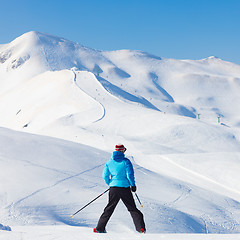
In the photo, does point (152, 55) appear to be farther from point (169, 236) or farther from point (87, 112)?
point (169, 236)

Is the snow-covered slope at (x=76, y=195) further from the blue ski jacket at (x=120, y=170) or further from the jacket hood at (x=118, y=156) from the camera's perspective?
the jacket hood at (x=118, y=156)

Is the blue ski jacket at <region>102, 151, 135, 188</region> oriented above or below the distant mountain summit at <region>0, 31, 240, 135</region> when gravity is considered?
below

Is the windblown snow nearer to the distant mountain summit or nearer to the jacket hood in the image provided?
the jacket hood

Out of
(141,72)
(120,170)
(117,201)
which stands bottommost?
(117,201)

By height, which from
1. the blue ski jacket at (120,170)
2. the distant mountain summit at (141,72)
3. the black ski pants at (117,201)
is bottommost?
the black ski pants at (117,201)

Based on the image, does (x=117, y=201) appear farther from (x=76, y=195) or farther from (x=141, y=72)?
(x=141, y=72)

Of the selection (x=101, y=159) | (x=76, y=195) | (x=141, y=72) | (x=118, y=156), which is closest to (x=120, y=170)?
(x=118, y=156)

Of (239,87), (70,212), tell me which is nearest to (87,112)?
(70,212)

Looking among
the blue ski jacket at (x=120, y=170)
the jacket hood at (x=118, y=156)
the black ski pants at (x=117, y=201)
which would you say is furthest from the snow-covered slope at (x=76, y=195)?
the jacket hood at (x=118, y=156)

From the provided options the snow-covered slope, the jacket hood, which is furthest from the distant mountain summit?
the jacket hood

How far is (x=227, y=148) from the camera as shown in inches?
1455

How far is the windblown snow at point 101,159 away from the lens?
1083 centimetres

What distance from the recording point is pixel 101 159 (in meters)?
18.2

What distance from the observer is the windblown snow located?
426 inches
